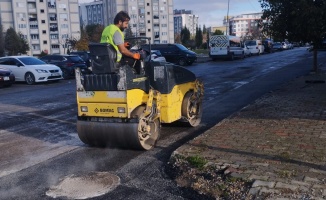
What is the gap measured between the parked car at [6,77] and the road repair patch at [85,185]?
606 inches

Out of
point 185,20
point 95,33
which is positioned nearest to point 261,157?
point 95,33

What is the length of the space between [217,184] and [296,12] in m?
6.67

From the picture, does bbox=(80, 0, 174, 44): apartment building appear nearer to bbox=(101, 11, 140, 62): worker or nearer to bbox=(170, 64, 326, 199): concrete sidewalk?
bbox=(170, 64, 326, 199): concrete sidewalk

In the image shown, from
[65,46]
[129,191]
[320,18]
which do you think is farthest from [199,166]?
[65,46]

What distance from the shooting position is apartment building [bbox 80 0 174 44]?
113 meters

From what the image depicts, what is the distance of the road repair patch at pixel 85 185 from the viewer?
15.7 feet

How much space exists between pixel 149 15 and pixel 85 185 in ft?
378

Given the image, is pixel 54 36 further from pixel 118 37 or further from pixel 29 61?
pixel 118 37

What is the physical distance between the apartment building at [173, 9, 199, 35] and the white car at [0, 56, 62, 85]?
157 m

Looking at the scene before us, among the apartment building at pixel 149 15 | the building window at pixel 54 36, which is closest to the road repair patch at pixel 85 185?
the building window at pixel 54 36

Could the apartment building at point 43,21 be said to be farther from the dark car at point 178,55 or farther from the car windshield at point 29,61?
the car windshield at point 29,61

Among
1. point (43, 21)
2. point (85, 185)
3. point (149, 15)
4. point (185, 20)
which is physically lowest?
point (85, 185)

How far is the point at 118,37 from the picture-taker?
6.23 metres

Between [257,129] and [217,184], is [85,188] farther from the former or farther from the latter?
[257,129]
